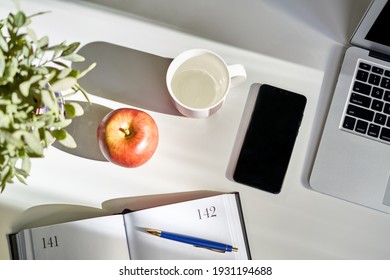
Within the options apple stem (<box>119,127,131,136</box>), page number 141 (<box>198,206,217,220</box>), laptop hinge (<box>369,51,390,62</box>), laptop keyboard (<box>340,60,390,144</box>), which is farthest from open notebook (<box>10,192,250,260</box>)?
laptop hinge (<box>369,51,390,62</box>)

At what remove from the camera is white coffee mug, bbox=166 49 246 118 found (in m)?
0.72

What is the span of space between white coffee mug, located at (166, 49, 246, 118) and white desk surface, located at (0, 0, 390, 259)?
0.12 ft

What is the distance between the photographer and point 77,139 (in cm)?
76

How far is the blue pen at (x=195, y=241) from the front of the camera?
0.73 meters

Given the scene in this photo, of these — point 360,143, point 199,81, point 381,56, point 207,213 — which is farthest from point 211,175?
point 381,56

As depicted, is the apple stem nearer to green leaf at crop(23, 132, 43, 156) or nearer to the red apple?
the red apple

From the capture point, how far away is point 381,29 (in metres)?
0.71

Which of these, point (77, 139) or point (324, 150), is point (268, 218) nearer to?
point (324, 150)

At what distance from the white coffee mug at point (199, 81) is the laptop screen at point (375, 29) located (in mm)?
216

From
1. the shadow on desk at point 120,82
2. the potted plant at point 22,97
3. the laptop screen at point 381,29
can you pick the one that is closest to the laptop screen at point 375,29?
the laptop screen at point 381,29

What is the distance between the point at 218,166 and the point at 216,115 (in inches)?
3.7

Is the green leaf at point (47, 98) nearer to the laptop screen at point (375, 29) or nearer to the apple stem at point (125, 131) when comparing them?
the apple stem at point (125, 131)

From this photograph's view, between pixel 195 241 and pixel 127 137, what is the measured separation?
0.22m
